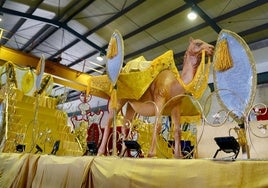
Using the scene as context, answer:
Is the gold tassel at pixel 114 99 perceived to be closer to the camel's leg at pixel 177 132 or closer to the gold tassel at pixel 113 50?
the gold tassel at pixel 113 50

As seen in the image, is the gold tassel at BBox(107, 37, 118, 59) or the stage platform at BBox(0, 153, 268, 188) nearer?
the stage platform at BBox(0, 153, 268, 188)

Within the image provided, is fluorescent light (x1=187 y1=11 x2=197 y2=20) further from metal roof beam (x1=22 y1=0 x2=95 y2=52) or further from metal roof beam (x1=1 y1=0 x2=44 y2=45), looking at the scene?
metal roof beam (x1=1 y1=0 x2=44 y2=45)

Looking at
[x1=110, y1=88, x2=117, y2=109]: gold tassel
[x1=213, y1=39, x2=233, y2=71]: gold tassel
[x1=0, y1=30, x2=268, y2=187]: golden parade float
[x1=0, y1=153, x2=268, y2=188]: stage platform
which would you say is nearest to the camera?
[x1=0, y1=153, x2=268, y2=188]: stage platform

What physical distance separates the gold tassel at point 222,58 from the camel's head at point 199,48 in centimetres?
31

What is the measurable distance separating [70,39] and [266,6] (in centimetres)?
556

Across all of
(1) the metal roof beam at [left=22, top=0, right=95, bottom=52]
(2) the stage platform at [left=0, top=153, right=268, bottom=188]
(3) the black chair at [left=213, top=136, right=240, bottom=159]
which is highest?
(1) the metal roof beam at [left=22, top=0, right=95, bottom=52]

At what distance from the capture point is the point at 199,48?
165 centimetres

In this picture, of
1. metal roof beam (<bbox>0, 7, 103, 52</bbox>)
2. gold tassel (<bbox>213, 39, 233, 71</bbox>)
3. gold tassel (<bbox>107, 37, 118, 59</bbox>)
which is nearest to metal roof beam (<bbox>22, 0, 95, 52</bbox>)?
metal roof beam (<bbox>0, 7, 103, 52</bbox>)

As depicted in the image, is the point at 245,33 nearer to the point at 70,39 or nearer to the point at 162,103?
the point at 162,103

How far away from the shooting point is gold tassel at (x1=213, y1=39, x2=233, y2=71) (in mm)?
1232

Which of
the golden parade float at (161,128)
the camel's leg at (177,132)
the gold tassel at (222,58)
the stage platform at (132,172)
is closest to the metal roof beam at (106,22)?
the golden parade float at (161,128)

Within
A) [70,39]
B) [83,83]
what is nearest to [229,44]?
[83,83]

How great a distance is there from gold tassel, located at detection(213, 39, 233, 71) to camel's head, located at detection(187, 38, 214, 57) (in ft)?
1.01

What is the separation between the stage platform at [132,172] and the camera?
82 cm
